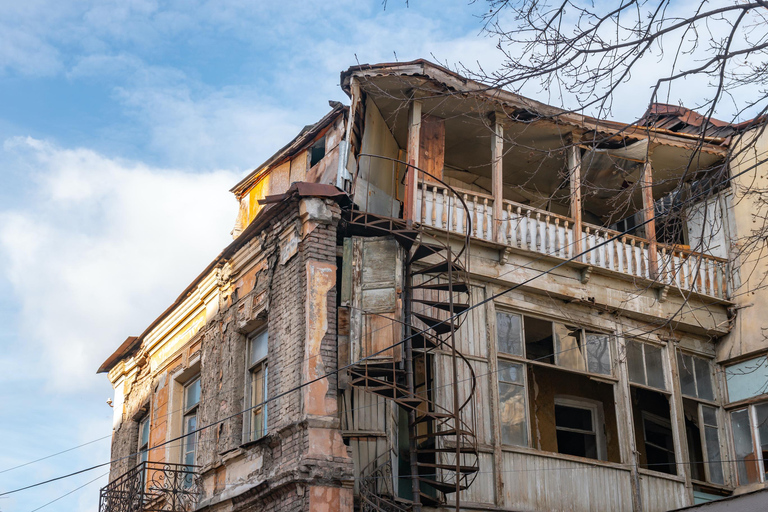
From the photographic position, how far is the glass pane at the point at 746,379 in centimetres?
1559

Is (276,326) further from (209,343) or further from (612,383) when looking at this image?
(612,383)

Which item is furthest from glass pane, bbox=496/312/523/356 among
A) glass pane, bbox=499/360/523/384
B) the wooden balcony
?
the wooden balcony

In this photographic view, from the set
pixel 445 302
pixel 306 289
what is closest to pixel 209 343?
pixel 306 289

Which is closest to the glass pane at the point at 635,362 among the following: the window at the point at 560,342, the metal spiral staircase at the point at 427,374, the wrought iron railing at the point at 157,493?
the window at the point at 560,342

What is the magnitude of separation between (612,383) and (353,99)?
599 cm

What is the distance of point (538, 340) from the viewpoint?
610 inches

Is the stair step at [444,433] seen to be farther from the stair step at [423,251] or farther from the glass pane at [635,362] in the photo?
the glass pane at [635,362]

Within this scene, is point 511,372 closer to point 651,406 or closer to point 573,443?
point 651,406

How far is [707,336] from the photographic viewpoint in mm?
16188

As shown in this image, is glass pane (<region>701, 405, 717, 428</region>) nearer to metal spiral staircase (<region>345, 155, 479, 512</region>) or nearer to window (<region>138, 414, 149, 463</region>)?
metal spiral staircase (<region>345, 155, 479, 512</region>)

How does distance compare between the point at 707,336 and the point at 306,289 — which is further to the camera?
the point at 707,336

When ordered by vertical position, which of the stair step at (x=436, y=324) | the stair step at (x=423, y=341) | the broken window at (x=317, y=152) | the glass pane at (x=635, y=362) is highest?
the broken window at (x=317, y=152)

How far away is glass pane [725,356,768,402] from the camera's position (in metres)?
15.6

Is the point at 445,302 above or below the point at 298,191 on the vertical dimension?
below
